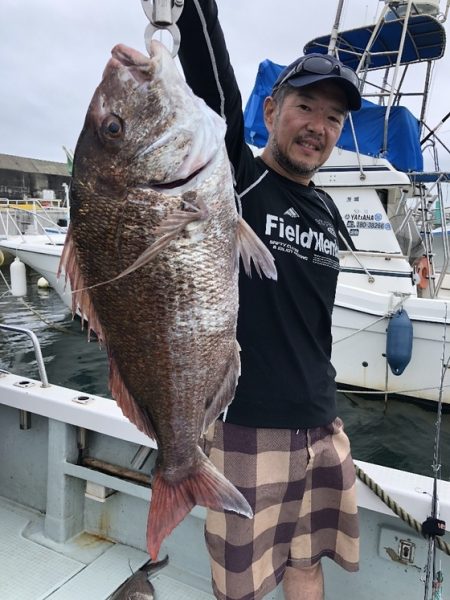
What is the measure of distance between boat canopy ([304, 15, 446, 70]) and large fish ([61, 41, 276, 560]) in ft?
27.6

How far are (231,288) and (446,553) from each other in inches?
62.7

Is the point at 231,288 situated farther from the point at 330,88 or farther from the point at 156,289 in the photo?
the point at 330,88

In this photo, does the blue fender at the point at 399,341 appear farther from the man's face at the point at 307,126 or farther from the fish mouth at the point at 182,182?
the fish mouth at the point at 182,182

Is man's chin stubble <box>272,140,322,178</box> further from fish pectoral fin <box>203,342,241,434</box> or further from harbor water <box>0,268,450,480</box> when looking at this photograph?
harbor water <box>0,268,450,480</box>

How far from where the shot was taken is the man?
1731 millimetres

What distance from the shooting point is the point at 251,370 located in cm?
173

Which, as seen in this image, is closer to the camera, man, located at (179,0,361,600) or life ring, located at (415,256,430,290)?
man, located at (179,0,361,600)

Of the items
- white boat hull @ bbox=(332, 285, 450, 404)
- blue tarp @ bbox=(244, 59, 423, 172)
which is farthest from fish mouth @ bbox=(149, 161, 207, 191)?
blue tarp @ bbox=(244, 59, 423, 172)

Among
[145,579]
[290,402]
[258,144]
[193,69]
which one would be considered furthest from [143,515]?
[258,144]

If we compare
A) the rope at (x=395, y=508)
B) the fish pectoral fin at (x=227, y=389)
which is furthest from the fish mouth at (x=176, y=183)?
the rope at (x=395, y=508)

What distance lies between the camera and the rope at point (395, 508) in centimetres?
204

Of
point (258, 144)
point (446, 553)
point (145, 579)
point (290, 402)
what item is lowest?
point (145, 579)

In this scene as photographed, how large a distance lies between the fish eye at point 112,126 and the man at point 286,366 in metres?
0.41

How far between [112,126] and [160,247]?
1.18 feet
